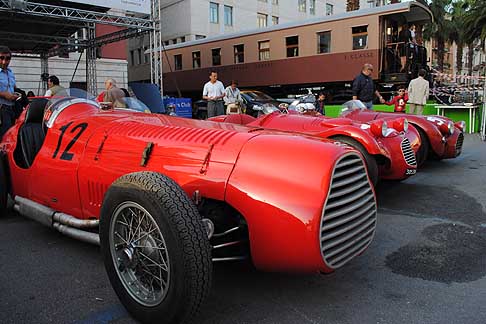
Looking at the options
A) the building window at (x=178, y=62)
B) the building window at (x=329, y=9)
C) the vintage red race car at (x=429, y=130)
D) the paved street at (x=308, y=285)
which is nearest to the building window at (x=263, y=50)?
the building window at (x=178, y=62)

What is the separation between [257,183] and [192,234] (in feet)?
1.51

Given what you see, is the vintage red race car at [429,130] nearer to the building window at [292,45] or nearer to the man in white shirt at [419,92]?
the man in white shirt at [419,92]

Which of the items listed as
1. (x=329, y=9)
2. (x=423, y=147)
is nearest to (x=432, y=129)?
(x=423, y=147)

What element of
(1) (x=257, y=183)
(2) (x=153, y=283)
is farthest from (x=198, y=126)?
(2) (x=153, y=283)

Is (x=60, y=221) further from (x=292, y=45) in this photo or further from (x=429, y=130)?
(x=292, y=45)

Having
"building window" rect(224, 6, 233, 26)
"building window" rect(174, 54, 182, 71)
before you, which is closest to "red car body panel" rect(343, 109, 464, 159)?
"building window" rect(174, 54, 182, 71)

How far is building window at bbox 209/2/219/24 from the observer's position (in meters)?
34.1

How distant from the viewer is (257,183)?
2244mm

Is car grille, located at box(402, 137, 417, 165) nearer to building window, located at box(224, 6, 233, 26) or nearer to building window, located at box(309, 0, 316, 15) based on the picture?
building window, located at box(224, 6, 233, 26)

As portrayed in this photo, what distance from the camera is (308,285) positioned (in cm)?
272

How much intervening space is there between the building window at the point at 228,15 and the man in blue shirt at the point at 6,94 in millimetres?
31363

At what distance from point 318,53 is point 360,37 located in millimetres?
1752

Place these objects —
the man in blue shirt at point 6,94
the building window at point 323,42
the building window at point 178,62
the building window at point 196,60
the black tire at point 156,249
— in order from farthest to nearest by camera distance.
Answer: the building window at point 178,62 → the building window at point 196,60 → the building window at point 323,42 → the man in blue shirt at point 6,94 → the black tire at point 156,249

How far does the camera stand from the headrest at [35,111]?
410 centimetres
